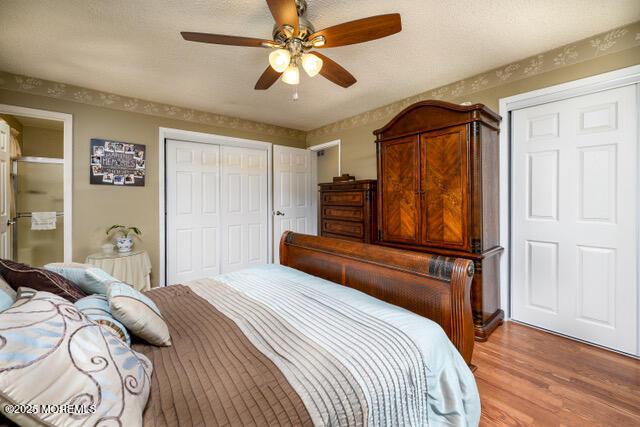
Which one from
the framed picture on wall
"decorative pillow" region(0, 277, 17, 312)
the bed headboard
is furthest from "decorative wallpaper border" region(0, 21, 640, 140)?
"decorative pillow" region(0, 277, 17, 312)

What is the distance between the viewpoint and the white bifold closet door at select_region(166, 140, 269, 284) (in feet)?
12.0

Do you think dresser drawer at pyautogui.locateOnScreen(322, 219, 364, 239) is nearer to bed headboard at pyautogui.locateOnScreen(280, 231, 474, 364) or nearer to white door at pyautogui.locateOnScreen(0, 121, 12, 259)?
bed headboard at pyautogui.locateOnScreen(280, 231, 474, 364)

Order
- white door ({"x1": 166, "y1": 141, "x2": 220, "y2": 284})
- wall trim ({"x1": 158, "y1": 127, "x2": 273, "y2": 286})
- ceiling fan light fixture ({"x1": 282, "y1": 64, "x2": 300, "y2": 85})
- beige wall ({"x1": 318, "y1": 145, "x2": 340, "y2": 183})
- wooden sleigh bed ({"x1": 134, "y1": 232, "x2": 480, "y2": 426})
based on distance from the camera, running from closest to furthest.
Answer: wooden sleigh bed ({"x1": 134, "y1": 232, "x2": 480, "y2": 426}) → ceiling fan light fixture ({"x1": 282, "y1": 64, "x2": 300, "y2": 85}) → wall trim ({"x1": 158, "y1": 127, "x2": 273, "y2": 286}) → white door ({"x1": 166, "y1": 141, "x2": 220, "y2": 284}) → beige wall ({"x1": 318, "y1": 145, "x2": 340, "y2": 183})

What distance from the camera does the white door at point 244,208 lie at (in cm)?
407

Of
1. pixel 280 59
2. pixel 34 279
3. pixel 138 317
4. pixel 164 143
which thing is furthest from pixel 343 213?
pixel 34 279

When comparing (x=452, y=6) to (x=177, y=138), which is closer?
(x=452, y=6)

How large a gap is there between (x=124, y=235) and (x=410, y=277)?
10.7 ft

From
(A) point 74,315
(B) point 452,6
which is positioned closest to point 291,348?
(A) point 74,315

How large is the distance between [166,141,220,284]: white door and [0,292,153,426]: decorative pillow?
310 cm

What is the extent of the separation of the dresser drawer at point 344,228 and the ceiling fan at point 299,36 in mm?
1951

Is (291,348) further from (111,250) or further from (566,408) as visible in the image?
(111,250)

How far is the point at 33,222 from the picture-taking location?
9.57ft

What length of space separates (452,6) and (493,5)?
0.26 metres

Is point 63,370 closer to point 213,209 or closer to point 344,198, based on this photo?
point 344,198
